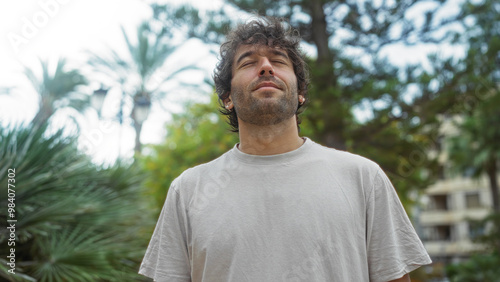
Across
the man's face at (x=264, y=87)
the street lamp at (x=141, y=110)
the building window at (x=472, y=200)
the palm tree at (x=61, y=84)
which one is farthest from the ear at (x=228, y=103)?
the building window at (x=472, y=200)

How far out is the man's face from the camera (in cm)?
207

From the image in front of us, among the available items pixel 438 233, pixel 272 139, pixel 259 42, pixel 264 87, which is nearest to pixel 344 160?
pixel 272 139

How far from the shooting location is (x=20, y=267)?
5062mm

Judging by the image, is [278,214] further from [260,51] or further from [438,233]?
[438,233]

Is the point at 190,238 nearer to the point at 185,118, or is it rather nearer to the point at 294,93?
the point at 294,93

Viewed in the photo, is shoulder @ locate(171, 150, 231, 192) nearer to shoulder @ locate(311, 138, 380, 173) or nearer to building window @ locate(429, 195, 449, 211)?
shoulder @ locate(311, 138, 380, 173)

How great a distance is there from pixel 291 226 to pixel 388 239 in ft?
1.21

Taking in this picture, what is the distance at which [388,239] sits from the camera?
182cm

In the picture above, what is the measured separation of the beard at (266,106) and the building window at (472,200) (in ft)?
158

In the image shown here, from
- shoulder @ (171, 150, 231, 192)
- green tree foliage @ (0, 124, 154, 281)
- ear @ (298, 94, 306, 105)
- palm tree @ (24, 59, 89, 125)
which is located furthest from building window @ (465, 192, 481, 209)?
shoulder @ (171, 150, 231, 192)

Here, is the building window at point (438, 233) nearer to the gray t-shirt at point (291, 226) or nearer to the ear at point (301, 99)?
the ear at point (301, 99)

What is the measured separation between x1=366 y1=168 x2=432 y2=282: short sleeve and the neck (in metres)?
0.39

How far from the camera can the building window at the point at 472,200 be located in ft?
149

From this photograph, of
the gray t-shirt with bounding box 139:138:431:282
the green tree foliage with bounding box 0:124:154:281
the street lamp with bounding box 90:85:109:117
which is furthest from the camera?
the street lamp with bounding box 90:85:109:117
